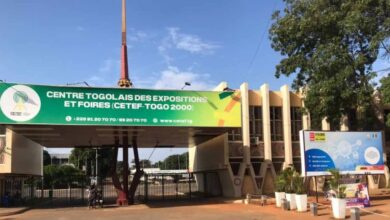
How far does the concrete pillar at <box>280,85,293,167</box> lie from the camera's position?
38.4m

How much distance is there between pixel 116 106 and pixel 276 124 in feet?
53.0

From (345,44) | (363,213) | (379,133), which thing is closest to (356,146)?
(379,133)

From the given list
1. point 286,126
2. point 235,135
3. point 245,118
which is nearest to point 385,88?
point 286,126

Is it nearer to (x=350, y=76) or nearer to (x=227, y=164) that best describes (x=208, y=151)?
(x=227, y=164)

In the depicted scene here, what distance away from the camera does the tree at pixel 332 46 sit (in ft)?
95.3

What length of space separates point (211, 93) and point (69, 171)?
54.9 metres

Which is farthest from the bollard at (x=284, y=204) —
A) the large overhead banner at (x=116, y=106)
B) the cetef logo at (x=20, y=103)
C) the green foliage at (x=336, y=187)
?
the cetef logo at (x=20, y=103)

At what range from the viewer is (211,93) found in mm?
29391

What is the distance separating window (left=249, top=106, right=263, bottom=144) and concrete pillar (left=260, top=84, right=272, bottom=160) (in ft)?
1.58

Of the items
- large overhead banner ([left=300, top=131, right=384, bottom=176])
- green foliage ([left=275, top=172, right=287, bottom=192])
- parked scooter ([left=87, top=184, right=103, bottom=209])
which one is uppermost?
large overhead banner ([left=300, top=131, right=384, bottom=176])

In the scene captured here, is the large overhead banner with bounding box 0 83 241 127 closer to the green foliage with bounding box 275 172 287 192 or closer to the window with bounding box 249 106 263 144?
the green foliage with bounding box 275 172 287 192

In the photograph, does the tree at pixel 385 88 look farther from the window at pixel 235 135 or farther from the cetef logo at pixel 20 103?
the cetef logo at pixel 20 103

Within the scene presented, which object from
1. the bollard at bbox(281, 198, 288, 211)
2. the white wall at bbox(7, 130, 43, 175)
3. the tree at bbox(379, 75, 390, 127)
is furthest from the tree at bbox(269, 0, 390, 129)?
the white wall at bbox(7, 130, 43, 175)

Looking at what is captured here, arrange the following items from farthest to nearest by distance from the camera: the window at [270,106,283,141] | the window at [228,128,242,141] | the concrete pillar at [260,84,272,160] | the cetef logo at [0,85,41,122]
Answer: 1. the window at [270,106,283,141]
2. the concrete pillar at [260,84,272,160]
3. the window at [228,128,242,141]
4. the cetef logo at [0,85,41,122]
